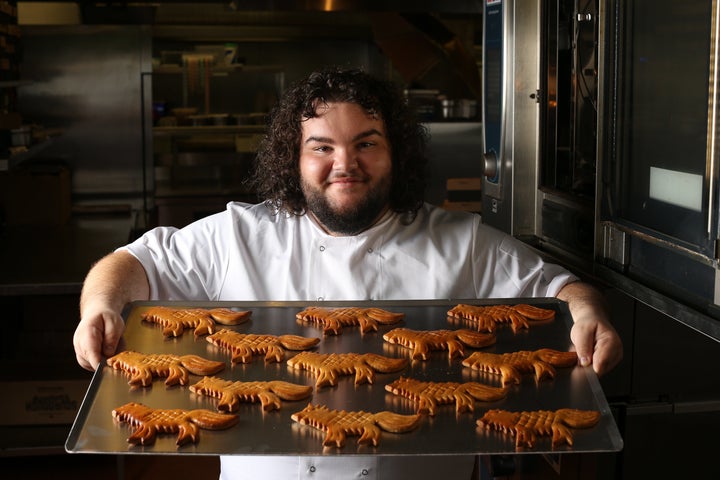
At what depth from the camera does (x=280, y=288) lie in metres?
2.18

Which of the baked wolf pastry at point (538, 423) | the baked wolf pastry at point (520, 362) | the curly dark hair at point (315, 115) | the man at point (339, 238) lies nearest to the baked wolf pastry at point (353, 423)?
the baked wolf pastry at point (538, 423)

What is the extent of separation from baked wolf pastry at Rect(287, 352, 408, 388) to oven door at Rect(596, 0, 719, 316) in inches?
23.6

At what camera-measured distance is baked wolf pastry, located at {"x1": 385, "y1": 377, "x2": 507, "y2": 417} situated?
4.62 ft

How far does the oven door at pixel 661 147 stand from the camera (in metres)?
1.65

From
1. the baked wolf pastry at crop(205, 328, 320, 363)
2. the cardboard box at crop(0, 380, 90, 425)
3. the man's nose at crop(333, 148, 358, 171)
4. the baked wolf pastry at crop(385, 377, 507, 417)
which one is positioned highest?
the man's nose at crop(333, 148, 358, 171)

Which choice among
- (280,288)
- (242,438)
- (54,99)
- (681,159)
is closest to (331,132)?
(280,288)

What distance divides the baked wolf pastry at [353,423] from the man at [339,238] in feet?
2.41

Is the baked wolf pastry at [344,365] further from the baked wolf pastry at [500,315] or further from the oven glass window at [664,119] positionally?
the oven glass window at [664,119]

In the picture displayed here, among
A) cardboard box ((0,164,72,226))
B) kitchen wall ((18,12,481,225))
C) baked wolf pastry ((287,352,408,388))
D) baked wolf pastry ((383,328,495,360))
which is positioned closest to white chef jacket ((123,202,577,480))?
baked wolf pastry ((383,328,495,360))

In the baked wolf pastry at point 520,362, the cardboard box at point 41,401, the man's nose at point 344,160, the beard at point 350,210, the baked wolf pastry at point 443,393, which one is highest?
the man's nose at point 344,160

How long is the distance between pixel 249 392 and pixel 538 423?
1.49ft

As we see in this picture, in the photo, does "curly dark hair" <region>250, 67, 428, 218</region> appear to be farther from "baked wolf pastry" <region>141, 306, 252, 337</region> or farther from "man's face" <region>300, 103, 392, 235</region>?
"baked wolf pastry" <region>141, 306, 252, 337</region>

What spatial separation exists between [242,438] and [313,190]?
91 cm

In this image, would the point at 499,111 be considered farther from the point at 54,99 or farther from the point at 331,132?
the point at 54,99
